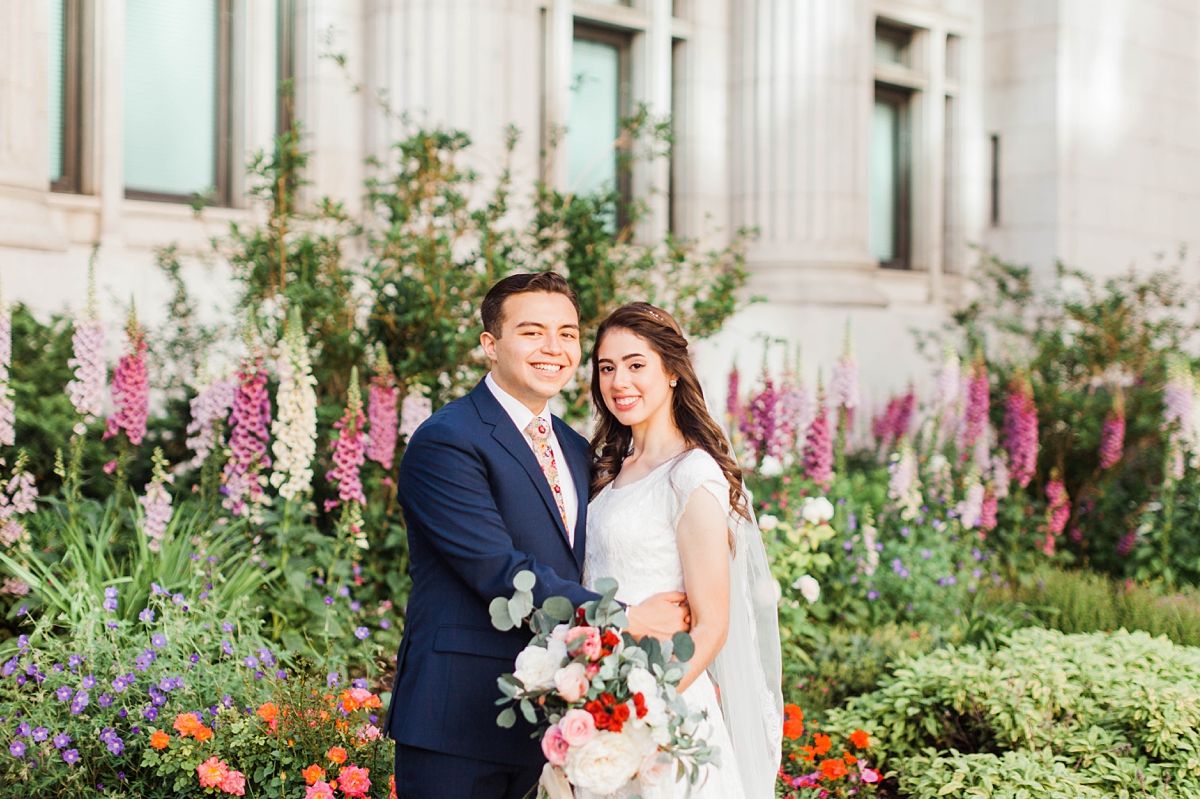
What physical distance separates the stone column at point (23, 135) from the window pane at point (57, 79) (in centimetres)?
54

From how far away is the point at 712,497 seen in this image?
2959 millimetres

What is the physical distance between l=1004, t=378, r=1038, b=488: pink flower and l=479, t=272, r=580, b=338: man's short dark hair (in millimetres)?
5587

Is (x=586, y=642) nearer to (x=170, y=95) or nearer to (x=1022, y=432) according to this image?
(x=1022, y=432)

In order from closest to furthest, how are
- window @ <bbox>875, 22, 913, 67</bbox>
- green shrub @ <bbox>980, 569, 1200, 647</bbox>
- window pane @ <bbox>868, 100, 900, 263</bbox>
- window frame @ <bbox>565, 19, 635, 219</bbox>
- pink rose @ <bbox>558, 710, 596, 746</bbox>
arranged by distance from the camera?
pink rose @ <bbox>558, 710, 596, 746</bbox> < green shrub @ <bbox>980, 569, 1200, 647</bbox> < window frame @ <bbox>565, 19, 635, 219</bbox> < window @ <bbox>875, 22, 913, 67</bbox> < window pane @ <bbox>868, 100, 900, 263</bbox>

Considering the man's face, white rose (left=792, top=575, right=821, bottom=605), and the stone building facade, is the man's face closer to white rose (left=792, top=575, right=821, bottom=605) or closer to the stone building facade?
white rose (left=792, top=575, right=821, bottom=605)

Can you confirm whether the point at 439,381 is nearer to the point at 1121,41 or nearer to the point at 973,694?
the point at 973,694

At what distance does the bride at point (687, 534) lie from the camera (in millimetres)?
2924

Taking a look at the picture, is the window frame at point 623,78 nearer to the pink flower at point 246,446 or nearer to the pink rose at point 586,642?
the pink flower at point 246,446

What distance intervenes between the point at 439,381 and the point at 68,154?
10.8 feet

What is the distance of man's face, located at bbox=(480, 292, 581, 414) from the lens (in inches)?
112

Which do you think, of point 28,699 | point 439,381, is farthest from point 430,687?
point 439,381

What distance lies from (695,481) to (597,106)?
7.58 meters

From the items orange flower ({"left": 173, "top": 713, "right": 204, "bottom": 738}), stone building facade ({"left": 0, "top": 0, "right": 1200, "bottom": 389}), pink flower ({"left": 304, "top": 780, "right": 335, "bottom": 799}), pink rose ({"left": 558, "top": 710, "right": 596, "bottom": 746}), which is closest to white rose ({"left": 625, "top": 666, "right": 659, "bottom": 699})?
pink rose ({"left": 558, "top": 710, "right": 596, "bottom": 746})

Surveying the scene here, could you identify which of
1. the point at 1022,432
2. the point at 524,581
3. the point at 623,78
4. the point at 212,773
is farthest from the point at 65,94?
the point at 1022,432
